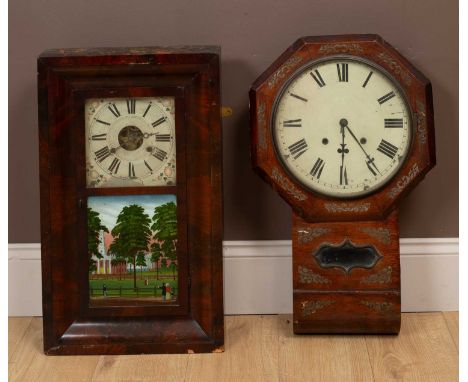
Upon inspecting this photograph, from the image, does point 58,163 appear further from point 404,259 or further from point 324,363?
point 404,259

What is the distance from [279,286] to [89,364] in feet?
2.22

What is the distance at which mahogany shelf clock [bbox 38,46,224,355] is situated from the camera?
2.51m

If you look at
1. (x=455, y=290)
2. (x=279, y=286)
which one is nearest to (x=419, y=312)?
(x=455, y=290)

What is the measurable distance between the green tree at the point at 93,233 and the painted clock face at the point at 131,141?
0.11m

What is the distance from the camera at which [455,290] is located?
2.84 metres

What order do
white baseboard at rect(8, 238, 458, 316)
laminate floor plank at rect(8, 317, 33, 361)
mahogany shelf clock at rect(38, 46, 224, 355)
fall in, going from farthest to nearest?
white baseboard at rect(8, 238, 458, 316) → laminate floor plank at rect(8, 317, 33, 361) → mahogany shelf clock at rect(38, 46, 224, 355)

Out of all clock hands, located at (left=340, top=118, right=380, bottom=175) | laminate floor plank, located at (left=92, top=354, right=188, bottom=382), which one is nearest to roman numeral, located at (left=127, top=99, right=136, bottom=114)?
clock hands, located at (left=340, top=118, right=380, bottom=175)

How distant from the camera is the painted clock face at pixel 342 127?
254 cm

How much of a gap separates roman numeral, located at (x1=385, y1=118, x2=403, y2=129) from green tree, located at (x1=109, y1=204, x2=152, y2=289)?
0.74 m

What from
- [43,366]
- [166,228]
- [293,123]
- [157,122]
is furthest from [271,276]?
[43,366]

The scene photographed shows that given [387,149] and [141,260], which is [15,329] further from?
[387,149]

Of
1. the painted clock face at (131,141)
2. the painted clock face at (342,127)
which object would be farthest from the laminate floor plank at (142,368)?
the painted clock face at (342,127)

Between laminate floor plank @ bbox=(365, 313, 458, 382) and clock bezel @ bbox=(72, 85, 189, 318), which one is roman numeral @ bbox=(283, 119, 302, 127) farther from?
laminate floor plank @ bbox=(365, 313, 458, 382)

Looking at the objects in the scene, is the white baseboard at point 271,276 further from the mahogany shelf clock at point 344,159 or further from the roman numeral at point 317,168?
the roman numeral at point 317,168
